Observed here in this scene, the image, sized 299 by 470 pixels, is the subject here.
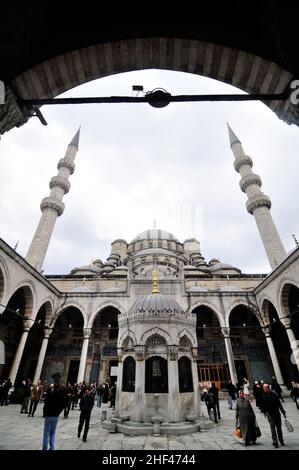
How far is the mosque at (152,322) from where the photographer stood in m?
7.68

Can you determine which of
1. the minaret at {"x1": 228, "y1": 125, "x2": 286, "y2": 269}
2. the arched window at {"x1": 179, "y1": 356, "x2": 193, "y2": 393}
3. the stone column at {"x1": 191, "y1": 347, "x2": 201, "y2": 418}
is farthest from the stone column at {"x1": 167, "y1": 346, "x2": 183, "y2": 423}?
the minaret at {"x1": 228, "y1": 125, "x2": 286, "y2": 269}

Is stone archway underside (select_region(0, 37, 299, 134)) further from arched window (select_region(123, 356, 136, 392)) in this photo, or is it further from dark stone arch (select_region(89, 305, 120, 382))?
dark stone arch (select_region(89, 305, 120, 382))

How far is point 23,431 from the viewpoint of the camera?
6.65 m

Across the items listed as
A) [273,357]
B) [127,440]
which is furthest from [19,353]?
[273,357]

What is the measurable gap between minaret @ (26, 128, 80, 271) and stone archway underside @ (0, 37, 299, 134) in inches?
730

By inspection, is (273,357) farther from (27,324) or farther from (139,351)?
(27,324)

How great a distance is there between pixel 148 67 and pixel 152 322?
6.73m

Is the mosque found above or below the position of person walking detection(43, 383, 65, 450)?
above

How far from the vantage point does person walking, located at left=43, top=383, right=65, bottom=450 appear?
4469 mm

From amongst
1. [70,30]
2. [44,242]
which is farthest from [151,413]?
[44,242]

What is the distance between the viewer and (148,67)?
4.48m

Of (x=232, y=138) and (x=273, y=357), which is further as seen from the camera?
(x=232, y=138)

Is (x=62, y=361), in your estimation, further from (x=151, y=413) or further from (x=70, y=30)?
(x=70, y=30)

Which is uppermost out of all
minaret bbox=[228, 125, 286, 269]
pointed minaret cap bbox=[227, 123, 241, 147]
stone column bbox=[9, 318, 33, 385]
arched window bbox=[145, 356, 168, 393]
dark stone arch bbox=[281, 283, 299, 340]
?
pointed minaret cap bbox=[227, 123, 241, 147]
